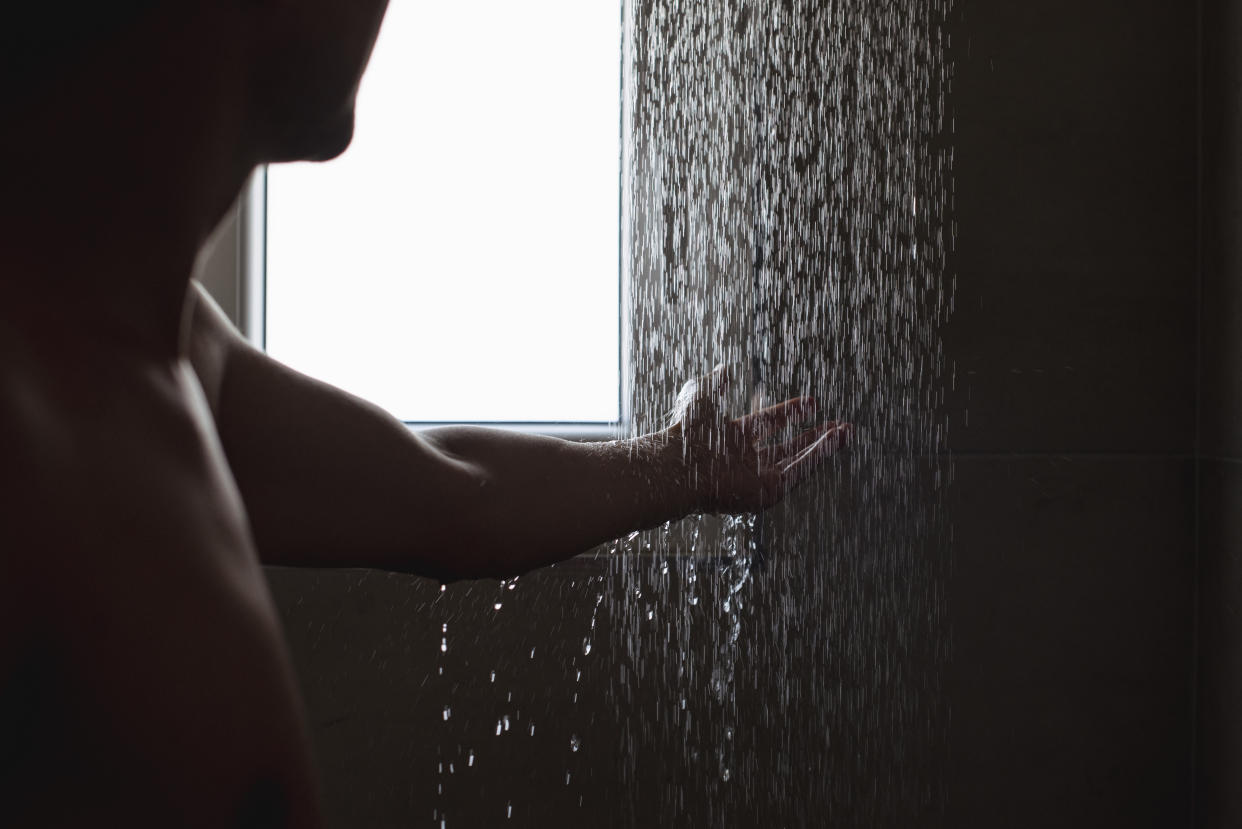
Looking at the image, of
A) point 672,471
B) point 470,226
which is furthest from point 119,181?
point 470,226

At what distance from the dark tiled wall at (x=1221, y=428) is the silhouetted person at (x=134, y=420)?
2.80ft

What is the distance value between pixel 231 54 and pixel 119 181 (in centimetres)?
5

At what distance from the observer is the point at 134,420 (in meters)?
0.29

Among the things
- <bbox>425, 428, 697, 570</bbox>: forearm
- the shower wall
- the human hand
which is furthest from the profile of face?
the shower wall

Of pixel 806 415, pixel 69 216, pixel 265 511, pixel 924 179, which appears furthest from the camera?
pixel 924 179

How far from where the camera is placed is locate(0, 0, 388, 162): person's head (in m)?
0.26

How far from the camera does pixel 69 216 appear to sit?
0.27 metres

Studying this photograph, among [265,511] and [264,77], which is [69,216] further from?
[265,511]

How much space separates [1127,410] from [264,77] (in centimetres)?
88

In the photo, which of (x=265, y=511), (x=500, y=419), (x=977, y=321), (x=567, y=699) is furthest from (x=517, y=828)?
(x=977, y=321)

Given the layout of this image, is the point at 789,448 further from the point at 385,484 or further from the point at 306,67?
the point at 306,67

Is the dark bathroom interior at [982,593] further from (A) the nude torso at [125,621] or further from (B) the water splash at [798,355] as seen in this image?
(A) the nude torso at [125,621]

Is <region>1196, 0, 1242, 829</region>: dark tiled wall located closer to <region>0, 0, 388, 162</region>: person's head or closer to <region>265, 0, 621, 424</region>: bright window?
<region>265, 0, 621, 424</region>: bright window

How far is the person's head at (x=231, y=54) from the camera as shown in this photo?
262mm
